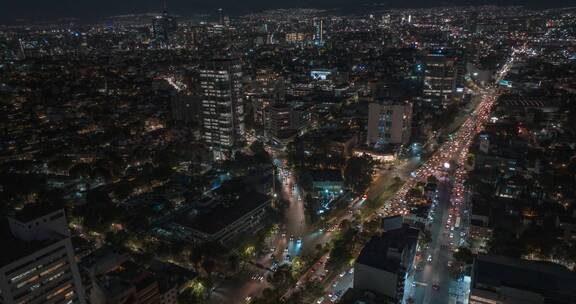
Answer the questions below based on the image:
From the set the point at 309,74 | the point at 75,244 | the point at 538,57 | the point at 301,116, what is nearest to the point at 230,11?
the point at 309,74

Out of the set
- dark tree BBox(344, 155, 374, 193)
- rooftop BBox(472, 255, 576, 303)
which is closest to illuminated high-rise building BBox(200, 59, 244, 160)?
dark tree BBox(344, 155, 374, 193)

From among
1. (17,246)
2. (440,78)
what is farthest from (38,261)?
(440,78)

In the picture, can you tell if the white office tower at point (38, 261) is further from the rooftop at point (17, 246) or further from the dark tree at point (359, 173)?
the dark tree at point (359, 173)

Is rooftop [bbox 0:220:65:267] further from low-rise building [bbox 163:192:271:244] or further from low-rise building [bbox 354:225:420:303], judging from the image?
low-rise building [bbox 354:225:420:303]

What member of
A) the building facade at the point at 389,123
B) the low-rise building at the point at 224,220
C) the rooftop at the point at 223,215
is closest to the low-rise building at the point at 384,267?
the low-rise building at the point at 224,220

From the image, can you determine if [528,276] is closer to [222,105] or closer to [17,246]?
[17,246]
